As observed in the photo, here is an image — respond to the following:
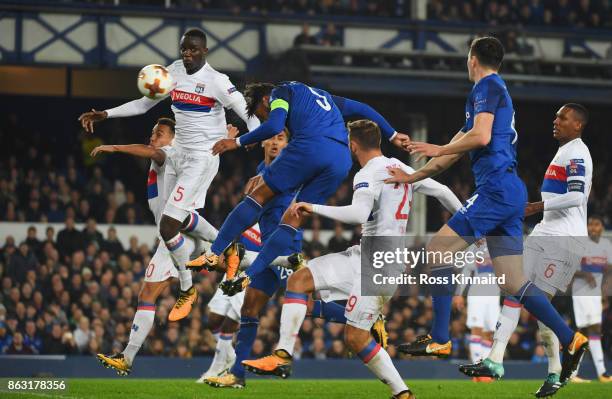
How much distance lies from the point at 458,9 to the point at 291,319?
17.7m

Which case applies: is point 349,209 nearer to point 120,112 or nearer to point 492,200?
point 492,200

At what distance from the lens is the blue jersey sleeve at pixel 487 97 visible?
10.4 m

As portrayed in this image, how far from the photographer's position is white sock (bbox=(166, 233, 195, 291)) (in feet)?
42.2

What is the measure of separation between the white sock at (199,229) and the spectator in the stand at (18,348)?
23.6 ft

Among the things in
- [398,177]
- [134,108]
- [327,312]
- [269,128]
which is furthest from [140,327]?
[398,177]

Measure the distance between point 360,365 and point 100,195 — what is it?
6828 millimetres

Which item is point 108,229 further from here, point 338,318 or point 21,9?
point 338,318

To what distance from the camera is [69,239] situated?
21781mm

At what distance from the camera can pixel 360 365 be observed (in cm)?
2038

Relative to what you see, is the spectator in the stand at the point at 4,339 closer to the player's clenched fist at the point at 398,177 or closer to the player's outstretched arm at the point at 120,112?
the player's outstretched arm at the point at 120,112

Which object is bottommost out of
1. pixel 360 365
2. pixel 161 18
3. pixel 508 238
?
pixel 360 365

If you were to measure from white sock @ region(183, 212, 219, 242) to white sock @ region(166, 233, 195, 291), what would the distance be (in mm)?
286

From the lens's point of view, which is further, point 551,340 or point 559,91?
point 559,91

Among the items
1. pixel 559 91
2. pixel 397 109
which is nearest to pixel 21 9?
pixel 397 109
